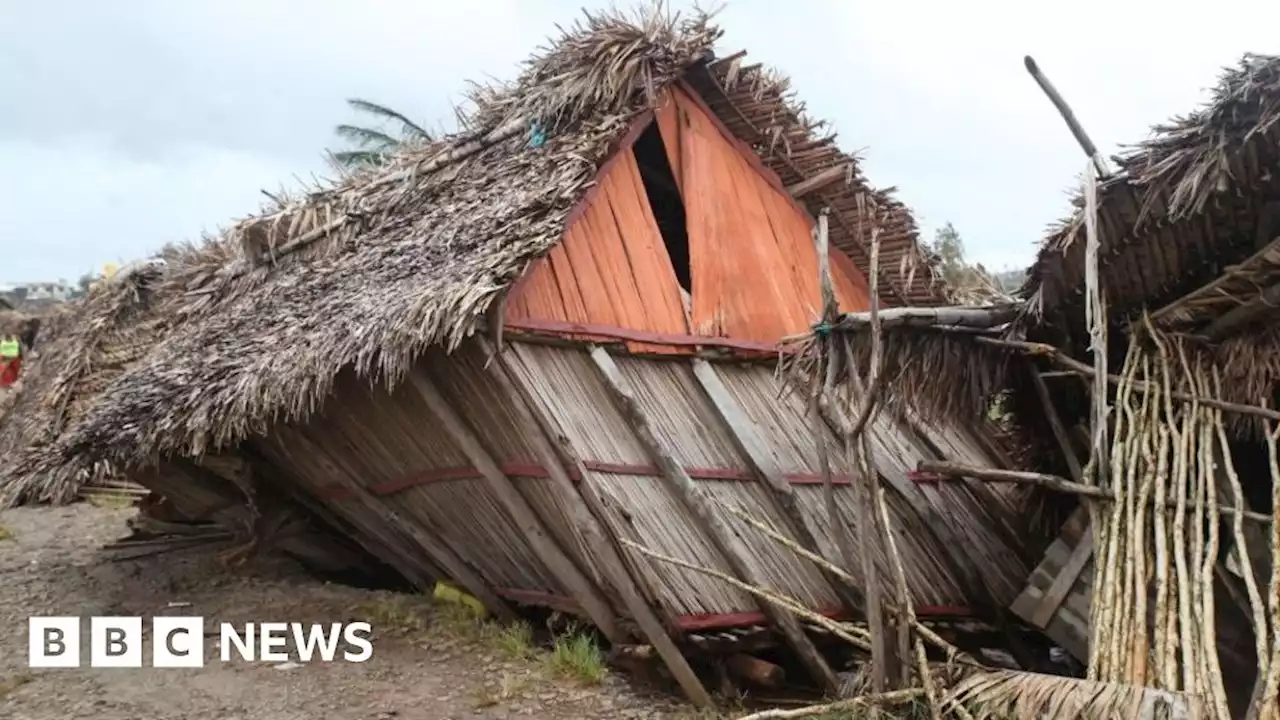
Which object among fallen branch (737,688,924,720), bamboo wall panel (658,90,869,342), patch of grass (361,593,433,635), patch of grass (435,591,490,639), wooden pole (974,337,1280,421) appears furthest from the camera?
bamboo wall panel (658,90,869,342)

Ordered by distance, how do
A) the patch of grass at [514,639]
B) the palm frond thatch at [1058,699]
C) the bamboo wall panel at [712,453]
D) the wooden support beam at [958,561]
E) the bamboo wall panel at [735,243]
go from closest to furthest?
the palm frond thatch at [1058,699], the bamboo wall panel at [712,453], the patch of grass at [514,639], the wooden support beam at [958,561], the bamboo wall panel at [735,243]

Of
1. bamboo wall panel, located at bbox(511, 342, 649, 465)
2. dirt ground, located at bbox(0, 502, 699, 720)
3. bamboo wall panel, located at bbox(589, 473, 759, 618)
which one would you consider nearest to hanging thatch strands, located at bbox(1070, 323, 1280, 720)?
bamboo wall panel, located at bbox(589, 473, 759, 618)

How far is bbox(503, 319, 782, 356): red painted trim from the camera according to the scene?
219 inches

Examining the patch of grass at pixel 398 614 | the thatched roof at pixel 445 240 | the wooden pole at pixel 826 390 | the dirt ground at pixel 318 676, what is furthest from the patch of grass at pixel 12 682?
the wooden pole at pixel 826 390

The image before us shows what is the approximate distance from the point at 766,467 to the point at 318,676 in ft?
7.91

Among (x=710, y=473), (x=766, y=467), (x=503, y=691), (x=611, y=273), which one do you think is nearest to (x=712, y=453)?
(x=710, y=473)

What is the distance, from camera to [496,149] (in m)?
7.26

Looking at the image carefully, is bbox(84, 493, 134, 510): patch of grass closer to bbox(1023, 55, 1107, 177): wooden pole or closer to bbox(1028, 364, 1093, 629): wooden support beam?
bbox(1028, 364, 1093, 629): wooden support beam

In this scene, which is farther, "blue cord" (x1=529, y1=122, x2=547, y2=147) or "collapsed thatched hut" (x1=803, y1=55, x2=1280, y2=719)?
"blue cord" (x1=529, y1=122, x2=547, y2=147)

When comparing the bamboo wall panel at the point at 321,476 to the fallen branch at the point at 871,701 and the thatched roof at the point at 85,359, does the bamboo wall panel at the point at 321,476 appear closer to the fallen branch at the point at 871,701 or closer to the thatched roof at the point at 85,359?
the thatched roof at the point at 85,359

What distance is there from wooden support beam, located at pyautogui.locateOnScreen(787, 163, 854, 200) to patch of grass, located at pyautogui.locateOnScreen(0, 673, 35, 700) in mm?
4979

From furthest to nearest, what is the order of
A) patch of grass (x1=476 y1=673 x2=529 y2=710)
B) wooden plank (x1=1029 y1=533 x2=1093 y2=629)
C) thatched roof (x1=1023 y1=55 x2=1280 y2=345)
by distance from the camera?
patch of grass (x1=476 y1=673 x2=529 y2=710) < wooden plank (x1=1029 y1=533 x2=1093 y2=629) < thatched roof (x1=1023 y1=55 x2=1280 y2=345)

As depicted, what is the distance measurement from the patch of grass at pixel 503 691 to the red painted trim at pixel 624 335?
161 centimetres

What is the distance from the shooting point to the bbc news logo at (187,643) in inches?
235
